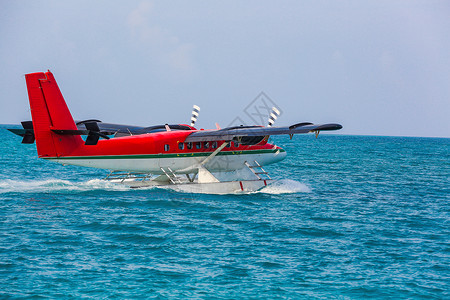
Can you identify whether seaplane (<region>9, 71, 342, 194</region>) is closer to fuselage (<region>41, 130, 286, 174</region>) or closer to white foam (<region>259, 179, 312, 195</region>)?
fuselage (<region>41, 130, 286, 174</region>)

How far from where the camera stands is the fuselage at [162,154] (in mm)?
22047

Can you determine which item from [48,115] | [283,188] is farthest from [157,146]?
[283,188]

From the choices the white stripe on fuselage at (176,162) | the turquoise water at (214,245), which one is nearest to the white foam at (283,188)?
the turquoise water at (214,245)

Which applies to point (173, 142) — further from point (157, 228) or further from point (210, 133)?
point (157, 228)

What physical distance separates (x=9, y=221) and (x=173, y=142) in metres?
9.87

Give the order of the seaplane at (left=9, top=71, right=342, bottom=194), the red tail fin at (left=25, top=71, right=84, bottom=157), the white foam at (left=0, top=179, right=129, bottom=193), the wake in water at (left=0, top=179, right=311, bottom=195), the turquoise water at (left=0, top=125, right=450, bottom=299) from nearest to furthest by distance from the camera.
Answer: the turquoise water at (left=0, top=125, right=450, bottom=299) → the red tail fin at (left=25, top=71, right=84, bottom=157) → the seaplane at (left=9, top=71, right=342, bottom=194) → the white foam at (left=0, top=179, right=129, bottom=193) → the wake in water at (left=0, top=179, right=311, bottom=195)

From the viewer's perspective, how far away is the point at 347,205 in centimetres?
2216

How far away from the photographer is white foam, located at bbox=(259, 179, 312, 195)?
25356 millimetres

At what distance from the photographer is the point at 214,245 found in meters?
14.0

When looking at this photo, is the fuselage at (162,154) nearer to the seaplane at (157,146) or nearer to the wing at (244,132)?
Answer: the seaplane at (157,146)

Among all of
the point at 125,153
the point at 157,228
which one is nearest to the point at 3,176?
the point at 125,153

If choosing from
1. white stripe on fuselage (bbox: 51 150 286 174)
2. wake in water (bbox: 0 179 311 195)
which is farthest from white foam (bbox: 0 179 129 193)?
white stripe on fuselage (bbox: 51 150 286 174)

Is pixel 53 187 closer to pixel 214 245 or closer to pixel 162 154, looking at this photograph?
pixel 162 154

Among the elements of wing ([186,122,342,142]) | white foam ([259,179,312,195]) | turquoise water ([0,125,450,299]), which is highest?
wing ([186,122,342,142])
